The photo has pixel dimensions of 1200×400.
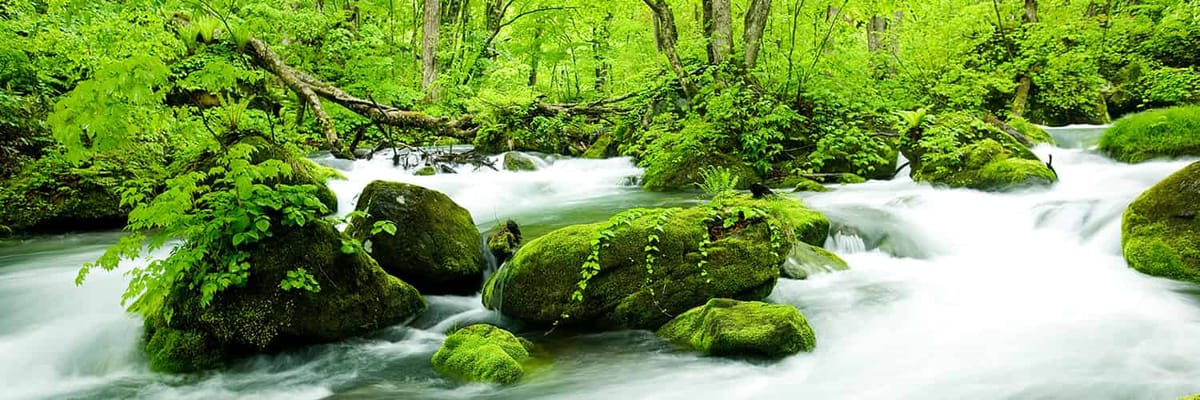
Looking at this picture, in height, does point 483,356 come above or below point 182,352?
below

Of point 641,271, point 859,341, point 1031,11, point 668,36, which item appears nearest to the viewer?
point 859,341

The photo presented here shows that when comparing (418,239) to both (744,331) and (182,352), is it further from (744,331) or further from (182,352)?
(744,331)

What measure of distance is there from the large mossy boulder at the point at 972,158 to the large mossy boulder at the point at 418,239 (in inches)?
279

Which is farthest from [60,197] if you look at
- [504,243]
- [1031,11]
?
[1031,11]

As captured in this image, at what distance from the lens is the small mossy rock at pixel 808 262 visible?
559 centimetres

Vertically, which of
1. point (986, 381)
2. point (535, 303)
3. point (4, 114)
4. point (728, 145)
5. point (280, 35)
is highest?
point (280, 35)

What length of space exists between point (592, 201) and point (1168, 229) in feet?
21.2

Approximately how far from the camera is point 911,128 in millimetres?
9992

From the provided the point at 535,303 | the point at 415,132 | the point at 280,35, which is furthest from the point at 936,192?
the point at 280,35

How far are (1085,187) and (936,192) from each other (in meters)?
1.79

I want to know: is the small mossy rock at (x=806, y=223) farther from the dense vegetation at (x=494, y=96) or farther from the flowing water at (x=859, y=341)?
the dense vegetation at (x=494, y=96)

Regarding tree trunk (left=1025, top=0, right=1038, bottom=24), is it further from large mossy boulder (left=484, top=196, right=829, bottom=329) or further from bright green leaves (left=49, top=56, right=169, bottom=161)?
bright green leaves (left=49, top=56, right=169, bottom=161)

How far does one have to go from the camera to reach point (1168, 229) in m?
5.08

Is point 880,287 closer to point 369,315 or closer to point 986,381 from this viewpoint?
point 986,381
